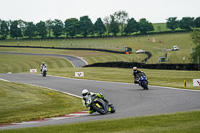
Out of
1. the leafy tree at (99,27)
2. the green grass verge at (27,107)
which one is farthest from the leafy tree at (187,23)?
the green grass verge at (27,107)

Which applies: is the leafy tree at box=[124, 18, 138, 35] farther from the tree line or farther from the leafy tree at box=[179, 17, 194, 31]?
the leafy tree at box=[179, 17, 194, 31]

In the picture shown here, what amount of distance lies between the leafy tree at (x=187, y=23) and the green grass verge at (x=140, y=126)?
145 m

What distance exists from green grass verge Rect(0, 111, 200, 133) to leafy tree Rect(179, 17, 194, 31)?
144721 mm

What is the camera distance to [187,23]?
526 ft

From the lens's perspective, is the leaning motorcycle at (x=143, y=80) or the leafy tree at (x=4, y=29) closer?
the leaning motorcycle at (x=143, y=80)

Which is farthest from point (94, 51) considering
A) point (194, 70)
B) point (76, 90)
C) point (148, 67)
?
point (76, 90)

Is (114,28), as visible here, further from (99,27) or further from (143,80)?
(143,80)

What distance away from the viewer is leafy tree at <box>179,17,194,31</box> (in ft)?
509

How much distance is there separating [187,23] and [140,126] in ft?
507

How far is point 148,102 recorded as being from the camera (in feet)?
60.7

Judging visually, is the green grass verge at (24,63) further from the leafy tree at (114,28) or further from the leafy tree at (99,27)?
the leafy tree at (114,28)

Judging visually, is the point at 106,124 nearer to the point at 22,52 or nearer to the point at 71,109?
the point at 71,109

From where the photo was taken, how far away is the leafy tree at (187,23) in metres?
155

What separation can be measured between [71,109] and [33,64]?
57.0 m
